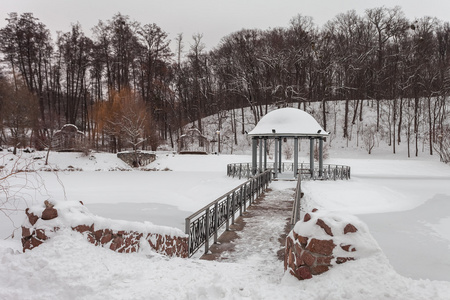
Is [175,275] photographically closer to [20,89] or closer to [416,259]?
[416,259]

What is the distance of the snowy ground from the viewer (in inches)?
124

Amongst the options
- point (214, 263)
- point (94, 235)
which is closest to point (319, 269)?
point (214, 263)

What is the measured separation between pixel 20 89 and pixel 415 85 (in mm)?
42808

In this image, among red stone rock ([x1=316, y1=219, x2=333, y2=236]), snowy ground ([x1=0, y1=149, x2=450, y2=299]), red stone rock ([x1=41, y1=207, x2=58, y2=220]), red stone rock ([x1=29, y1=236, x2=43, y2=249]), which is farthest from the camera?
red stone rock ([x1=41, y1=207, x2=58, y2=220])

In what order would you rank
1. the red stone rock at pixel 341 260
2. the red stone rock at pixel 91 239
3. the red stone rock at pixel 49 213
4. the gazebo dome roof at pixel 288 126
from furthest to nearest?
the gazebo dome roof at pixel 288 126 → the red stone rock at pixel 91 239 → the red stone rock at pixel 49 213 → the red stone rock at pixel 341 260

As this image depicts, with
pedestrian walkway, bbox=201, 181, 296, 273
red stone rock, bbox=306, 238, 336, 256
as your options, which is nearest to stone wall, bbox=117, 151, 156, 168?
pedestrian walkway, bbox=201, 181, 296, 273

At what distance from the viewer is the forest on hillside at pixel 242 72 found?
104 feet

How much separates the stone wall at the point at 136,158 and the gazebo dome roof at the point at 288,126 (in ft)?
39.4

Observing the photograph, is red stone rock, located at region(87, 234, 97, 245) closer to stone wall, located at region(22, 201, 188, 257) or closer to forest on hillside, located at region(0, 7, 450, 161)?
stone wall, located at region(22, 201, 188, 257)

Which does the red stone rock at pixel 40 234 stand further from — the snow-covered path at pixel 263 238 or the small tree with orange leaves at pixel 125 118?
the small tree with orange leaves at pixel 125 118

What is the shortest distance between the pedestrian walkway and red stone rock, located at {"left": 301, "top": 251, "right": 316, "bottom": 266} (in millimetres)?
1044

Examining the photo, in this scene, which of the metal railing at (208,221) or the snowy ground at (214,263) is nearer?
the snowy ground at (214,263)

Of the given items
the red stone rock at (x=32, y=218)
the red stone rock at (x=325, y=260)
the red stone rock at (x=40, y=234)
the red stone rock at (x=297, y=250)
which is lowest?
the red stone rock at (x=325, y=260)

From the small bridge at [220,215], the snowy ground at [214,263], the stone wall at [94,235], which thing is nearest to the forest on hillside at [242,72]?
the snowy ground at [214,263]
